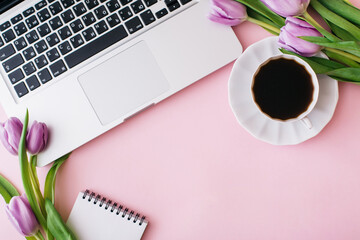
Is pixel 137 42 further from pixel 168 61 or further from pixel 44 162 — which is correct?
pixel 44 162

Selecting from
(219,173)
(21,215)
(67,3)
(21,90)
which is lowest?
(219,173)

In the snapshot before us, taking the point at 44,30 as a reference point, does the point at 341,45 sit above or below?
below

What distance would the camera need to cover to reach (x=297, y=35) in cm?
54

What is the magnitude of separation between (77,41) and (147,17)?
0.14 metres

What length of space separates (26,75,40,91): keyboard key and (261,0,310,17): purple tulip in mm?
426

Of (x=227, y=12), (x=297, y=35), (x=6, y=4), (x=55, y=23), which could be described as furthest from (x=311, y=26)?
(x=6, y=4)

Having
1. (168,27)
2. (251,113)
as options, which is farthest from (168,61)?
(251,113)

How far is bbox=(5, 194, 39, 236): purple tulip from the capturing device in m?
0.62

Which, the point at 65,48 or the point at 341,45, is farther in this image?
the point at 65,48

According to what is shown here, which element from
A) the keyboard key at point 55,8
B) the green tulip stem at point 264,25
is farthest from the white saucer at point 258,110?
the keyboard key at point 55,8

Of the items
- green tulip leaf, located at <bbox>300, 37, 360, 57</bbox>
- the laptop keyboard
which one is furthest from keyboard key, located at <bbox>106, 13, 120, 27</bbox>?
green tulip leaf, located at <bbox>300, 37, 360, 57</bbox>

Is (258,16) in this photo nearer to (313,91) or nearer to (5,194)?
(313,91)

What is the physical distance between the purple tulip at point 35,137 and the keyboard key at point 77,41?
0.16m

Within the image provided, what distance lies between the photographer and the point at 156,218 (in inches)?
25.9
